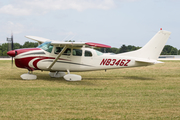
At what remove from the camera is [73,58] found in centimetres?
1220

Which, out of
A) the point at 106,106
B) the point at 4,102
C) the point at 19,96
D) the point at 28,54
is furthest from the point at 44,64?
the point at 106,106

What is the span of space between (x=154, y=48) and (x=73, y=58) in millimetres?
4920

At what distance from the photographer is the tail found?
42.5 ft

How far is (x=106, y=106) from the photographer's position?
249 inches

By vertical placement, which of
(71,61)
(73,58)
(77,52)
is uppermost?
(77,52)

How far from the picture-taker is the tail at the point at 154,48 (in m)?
13.0

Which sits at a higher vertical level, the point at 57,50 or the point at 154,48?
the point at 154,48

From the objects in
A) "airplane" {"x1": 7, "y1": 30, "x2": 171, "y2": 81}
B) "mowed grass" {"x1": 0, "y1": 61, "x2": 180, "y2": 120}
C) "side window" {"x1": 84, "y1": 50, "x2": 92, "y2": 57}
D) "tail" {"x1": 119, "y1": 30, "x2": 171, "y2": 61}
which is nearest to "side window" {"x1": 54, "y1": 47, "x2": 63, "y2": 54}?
"airplane" {"x1": 7, "y1": 30, "x2": 171, "y2": 81}

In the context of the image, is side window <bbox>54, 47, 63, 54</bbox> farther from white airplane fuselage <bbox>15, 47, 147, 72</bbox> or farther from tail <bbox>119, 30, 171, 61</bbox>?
tail <bbox>119, 30, 171, 61</bbox>

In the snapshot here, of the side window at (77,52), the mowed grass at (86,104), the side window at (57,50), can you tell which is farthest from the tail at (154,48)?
the mowed grass at (86,104)

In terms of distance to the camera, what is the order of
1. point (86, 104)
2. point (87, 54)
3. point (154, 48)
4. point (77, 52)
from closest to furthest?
point (86, 104)
point (77, 52)
point (87, 54)
point (154, 48)

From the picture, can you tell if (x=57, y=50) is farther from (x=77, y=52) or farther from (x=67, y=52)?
(x=77, y=52)

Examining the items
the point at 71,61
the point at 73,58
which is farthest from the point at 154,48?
the point at 71,61

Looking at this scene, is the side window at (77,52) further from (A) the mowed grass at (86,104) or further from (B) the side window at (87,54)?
(A) the mowed grass at (86,104)
